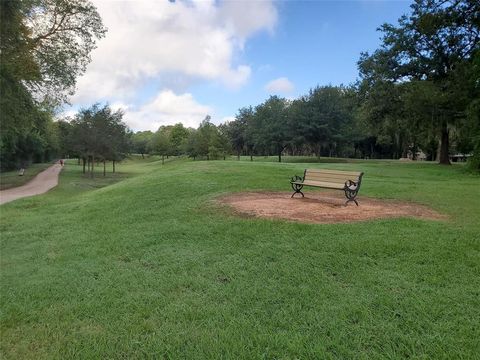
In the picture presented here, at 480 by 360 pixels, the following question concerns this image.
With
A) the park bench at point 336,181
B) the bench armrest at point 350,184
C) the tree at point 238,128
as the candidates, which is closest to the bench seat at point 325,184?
the park bench at point 336,181

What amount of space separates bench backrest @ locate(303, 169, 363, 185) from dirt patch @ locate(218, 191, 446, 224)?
477 millimetres

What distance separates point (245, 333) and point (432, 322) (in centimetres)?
160

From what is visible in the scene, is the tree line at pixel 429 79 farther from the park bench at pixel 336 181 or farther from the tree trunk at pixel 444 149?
the park bench at pixel 336 181

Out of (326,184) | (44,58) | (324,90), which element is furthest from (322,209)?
(324,90)

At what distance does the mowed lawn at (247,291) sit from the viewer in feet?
10.2

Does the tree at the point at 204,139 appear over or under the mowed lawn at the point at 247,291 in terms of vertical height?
over

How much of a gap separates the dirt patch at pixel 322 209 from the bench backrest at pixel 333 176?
48 cm

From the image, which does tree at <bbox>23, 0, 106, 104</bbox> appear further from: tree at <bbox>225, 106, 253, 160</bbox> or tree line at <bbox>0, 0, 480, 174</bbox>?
tree at <bbox>225, 106, 253, 160</bbox>

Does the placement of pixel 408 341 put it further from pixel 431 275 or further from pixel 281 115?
pixel 281 115

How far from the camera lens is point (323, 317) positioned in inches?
135

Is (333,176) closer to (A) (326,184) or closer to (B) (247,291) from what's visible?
(A) (326,184)

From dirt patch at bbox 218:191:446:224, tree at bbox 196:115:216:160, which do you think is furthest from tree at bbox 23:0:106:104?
tree at bbox 196:115:216:160

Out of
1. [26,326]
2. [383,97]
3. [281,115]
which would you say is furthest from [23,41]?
[281,115]

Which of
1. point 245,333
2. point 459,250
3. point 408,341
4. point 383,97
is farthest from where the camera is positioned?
point 383,97
